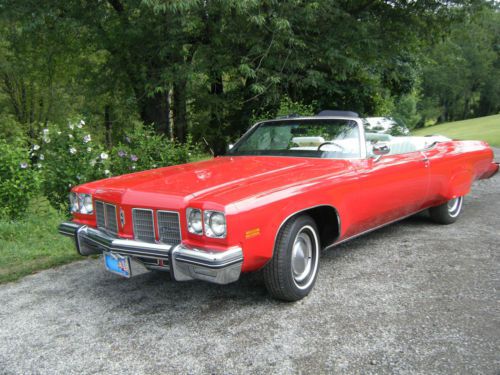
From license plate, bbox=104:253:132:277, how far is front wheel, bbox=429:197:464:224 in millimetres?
4006

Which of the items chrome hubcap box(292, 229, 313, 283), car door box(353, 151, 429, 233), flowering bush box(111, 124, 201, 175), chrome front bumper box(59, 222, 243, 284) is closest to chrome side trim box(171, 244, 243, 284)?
chrome front bumper box(59, 222, 243, 284)

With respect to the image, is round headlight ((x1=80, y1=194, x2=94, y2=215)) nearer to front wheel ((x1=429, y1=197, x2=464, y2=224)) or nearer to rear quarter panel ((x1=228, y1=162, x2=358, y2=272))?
rear quarter panel ((x1=228, y1=162, x2=358, y2=272))

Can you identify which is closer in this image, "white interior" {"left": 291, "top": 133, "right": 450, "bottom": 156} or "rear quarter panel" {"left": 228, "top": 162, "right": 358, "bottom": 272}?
"rear quarter panel" {"left": 228, "top": 162, "right": 358, "bottom": 272}

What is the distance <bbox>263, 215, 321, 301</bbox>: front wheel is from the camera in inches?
136

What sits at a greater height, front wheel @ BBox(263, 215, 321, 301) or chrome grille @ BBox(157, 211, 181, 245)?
chrome grille @ BBox(157, 211, 181, 245)

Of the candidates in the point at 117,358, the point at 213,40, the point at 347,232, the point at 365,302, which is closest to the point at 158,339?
the point at 117,358

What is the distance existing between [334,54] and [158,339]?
6979 millimetres

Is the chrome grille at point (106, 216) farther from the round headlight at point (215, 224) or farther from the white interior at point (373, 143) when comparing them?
the white interior at point (373, 143)

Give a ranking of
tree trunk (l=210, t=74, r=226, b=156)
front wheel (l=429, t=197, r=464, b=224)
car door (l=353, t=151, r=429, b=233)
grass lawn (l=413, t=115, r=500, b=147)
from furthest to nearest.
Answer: grass lawn (l=413, t=115, r=500, b=147)
tree trunk (l=210, t=74, r=226, b=156)
front wheel (l=429, t=197, r=464, b=224)
car door (l=353, t=151, r=429, b=233)

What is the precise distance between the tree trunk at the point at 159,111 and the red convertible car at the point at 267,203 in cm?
613

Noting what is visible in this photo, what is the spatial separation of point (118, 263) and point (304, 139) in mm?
2210

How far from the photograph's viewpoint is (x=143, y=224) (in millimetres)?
3504

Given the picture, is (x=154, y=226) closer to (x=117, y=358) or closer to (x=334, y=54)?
(x=117, y=358)

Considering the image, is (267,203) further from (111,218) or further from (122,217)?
(111,218)
